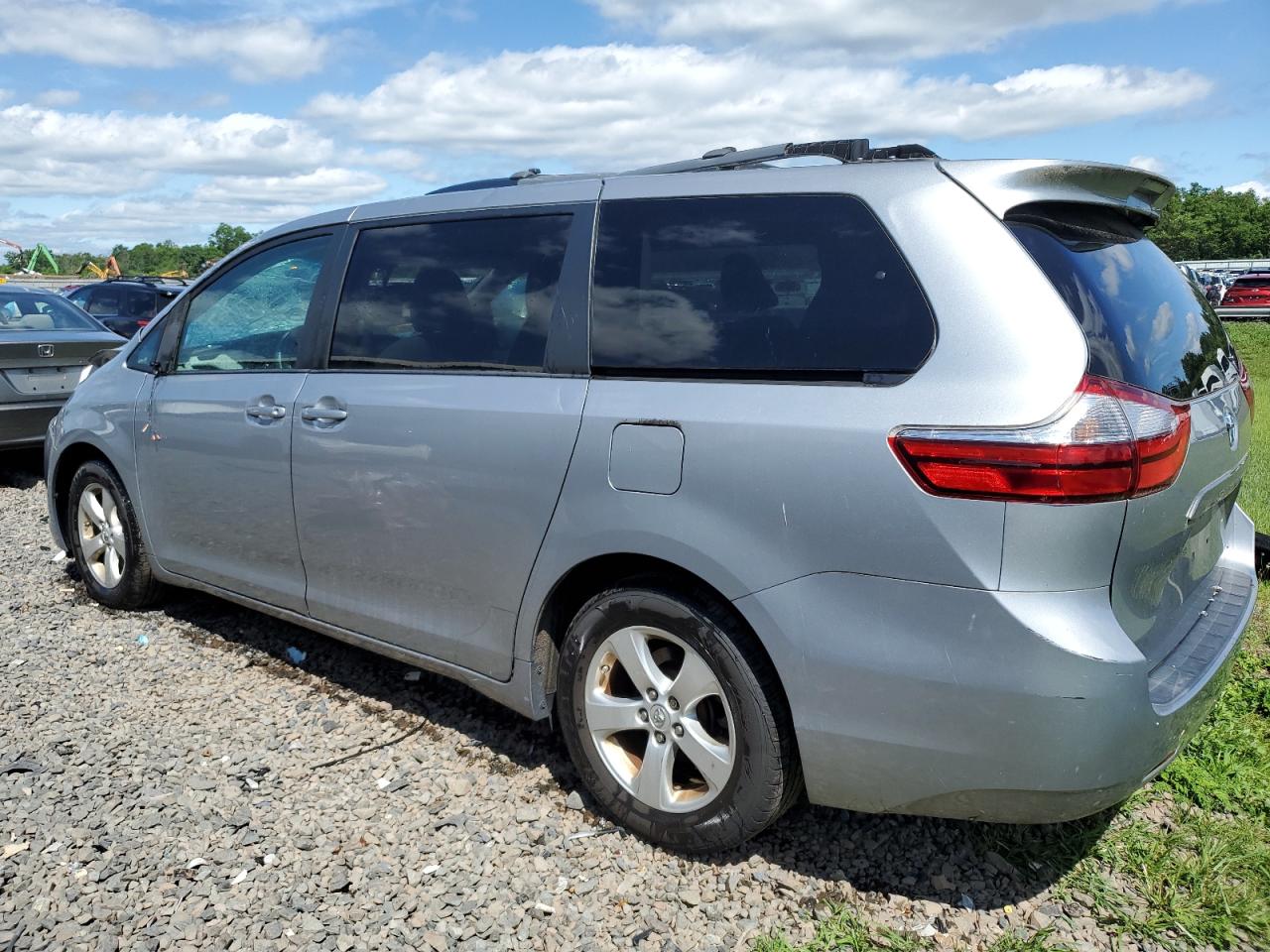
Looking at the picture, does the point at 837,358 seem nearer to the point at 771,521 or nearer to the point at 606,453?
the point at 771,521

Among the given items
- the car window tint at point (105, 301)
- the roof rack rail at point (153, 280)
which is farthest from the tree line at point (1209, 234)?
the car window tint at point (105, 301)

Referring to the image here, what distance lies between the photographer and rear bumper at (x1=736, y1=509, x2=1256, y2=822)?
7.48 ft

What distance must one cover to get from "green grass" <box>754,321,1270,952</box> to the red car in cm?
2981

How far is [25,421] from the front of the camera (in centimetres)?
816

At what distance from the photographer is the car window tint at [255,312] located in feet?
13.2

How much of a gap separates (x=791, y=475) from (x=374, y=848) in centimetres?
168

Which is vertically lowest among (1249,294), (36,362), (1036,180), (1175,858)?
(1249,294)

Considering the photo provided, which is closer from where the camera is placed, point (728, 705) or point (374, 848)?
point (728, 705)

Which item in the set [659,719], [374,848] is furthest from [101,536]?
[659,719]

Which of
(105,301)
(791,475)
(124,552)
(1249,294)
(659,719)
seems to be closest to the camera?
(791,475)

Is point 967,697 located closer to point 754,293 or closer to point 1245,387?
point 754,293

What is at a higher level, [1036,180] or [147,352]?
[1036,180]

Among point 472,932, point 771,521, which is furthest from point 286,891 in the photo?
point 771,521

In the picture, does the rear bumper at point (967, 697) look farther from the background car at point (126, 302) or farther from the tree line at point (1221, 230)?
the tree line at point (1221, 230)
